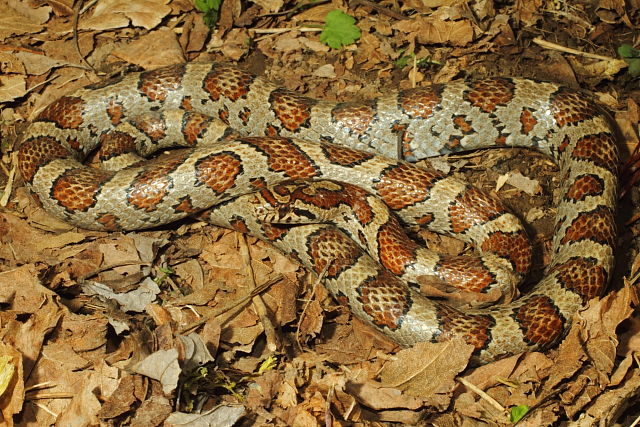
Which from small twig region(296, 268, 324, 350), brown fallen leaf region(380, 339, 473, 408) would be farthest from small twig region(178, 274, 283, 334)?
brown fallen leaf region(380, 339, 473, 408)

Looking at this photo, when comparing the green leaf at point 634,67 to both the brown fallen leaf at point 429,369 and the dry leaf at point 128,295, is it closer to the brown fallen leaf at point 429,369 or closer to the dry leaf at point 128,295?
the brown fallen leaf at point 429,369

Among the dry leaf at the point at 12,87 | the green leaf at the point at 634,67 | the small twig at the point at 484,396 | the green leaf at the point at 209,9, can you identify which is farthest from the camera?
the green leaf at the point at 209,9

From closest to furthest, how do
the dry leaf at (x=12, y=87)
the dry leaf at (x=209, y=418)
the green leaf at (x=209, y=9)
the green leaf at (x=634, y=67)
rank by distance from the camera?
the dry leaf at (x=209, y=418) → the dry leaf at (x=12, y=87) → the green leaf at (x=634, y=67) → the green leaf at (x=209, y=9)

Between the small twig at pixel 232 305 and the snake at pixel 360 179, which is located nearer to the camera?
the small twig at pixel 232 305

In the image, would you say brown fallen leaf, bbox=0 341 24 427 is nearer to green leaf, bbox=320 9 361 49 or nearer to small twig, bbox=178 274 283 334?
small twig, bbox=178 274 283 334

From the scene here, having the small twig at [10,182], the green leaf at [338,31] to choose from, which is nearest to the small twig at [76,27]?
the small twig at [10,182]

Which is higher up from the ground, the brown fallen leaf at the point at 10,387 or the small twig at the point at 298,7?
the small twig at the point at 298,7

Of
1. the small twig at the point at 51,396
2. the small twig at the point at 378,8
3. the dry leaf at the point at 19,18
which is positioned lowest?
the small twig at the point at 51,396
